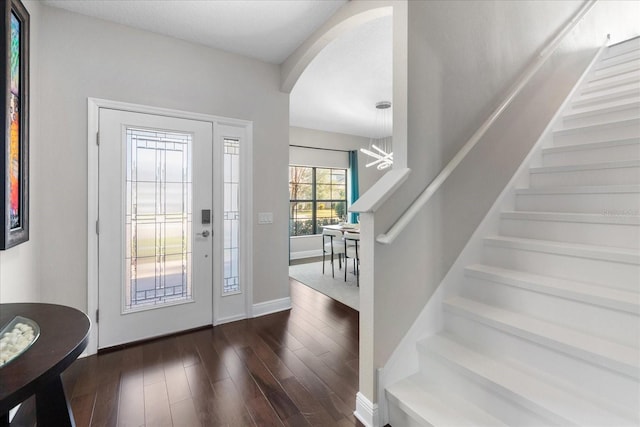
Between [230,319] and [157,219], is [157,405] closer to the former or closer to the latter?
[230,319]

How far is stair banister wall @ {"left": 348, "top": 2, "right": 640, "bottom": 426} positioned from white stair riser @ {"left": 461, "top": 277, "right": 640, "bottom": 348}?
276 mm

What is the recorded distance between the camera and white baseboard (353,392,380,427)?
1.61 m

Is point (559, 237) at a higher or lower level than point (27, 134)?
lower

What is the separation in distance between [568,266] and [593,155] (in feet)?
3.42

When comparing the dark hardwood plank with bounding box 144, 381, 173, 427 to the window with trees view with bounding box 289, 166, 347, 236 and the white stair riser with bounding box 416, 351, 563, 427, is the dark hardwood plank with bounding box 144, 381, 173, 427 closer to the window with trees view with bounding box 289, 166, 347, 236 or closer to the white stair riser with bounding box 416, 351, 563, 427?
the white stair riser with bounding box 416, 351, 563, 427

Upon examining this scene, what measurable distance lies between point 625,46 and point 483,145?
8.32 ft

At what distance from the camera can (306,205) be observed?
6.89 metres

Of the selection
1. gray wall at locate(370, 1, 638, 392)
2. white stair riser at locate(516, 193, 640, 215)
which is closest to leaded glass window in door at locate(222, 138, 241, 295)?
gray wall at locate(370, 1, 638, 392)

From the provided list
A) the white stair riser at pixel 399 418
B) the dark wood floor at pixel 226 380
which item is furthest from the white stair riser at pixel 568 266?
the dark wood floor at pixel 226 380

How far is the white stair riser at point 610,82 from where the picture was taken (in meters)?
2.69

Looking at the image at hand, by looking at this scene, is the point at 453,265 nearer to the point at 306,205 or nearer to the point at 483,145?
the point at 483,145

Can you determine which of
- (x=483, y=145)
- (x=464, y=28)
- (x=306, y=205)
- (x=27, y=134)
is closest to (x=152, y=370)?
(x=27, y=134)

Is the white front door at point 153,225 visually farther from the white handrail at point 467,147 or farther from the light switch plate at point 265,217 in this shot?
the white handrail at point 467,147

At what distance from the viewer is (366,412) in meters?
1.64
